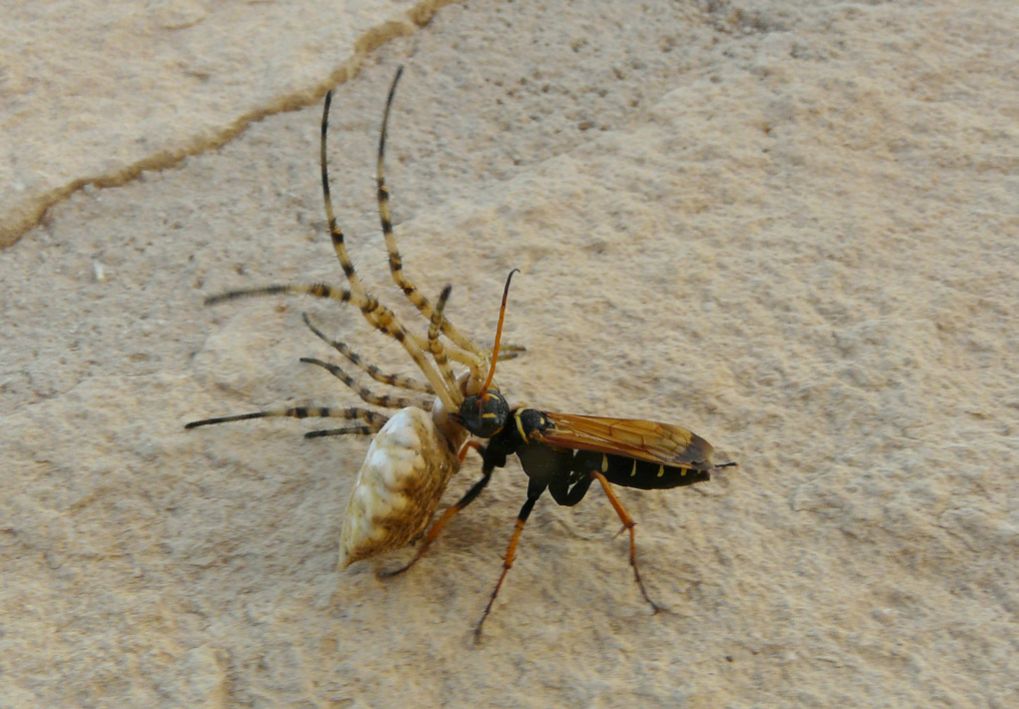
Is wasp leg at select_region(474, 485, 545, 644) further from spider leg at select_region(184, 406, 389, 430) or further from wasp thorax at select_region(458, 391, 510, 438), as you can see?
spider leg at select_region(184, 406, 389, 430)

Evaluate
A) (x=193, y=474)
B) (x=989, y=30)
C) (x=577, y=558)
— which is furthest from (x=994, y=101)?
(x=193, y=474)

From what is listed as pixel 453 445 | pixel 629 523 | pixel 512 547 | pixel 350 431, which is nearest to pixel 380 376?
pixel 350 431

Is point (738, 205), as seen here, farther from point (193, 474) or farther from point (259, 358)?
point (193, 474)

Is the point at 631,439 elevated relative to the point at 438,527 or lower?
elevated

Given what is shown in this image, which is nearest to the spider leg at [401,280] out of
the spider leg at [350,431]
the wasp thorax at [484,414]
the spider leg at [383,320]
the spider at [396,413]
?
the spider at [396,413]

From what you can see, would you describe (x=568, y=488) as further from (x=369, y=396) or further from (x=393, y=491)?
(x=369, y=396)

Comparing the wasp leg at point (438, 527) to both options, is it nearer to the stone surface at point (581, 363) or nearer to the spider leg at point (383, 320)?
the stone surface at point (581, 363)

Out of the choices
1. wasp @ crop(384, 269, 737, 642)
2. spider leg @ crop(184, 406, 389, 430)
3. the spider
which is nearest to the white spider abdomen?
the spider
